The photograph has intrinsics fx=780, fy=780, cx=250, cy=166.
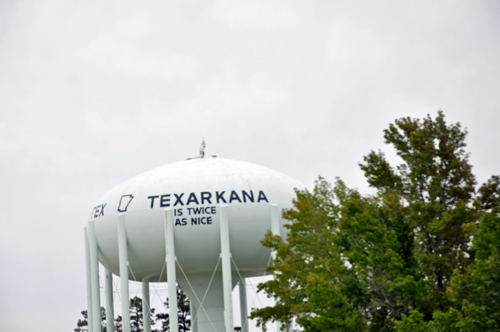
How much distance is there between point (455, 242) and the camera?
915 inches

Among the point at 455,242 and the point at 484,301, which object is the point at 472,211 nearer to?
the point at 455,242

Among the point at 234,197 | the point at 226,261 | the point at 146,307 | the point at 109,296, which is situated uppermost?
the point at 234,197

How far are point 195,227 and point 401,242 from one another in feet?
31.7

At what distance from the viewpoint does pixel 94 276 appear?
111 feet

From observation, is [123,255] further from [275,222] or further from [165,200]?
[275,222]

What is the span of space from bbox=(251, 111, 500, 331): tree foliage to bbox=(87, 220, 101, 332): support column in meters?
10.8

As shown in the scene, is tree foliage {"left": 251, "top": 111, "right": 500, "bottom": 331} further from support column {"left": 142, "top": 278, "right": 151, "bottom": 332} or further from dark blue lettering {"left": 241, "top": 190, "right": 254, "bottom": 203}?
support column {"left": 142, "top": 278, "right": 151, "bottom": 332}

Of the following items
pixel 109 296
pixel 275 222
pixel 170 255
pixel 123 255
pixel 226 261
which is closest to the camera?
pixel 170 255

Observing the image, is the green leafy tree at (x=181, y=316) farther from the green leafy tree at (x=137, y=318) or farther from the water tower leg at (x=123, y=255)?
the water tower leg at (x=123, y=255)

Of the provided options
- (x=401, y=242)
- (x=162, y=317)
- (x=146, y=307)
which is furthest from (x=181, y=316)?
(x=401, y=242)

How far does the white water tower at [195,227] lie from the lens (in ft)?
101

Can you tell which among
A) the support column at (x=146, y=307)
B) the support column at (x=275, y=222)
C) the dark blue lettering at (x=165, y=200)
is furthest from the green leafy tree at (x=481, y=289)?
the support column at (x=146, y=307)

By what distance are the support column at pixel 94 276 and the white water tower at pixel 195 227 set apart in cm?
4

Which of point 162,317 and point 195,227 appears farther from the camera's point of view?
point 162,317
